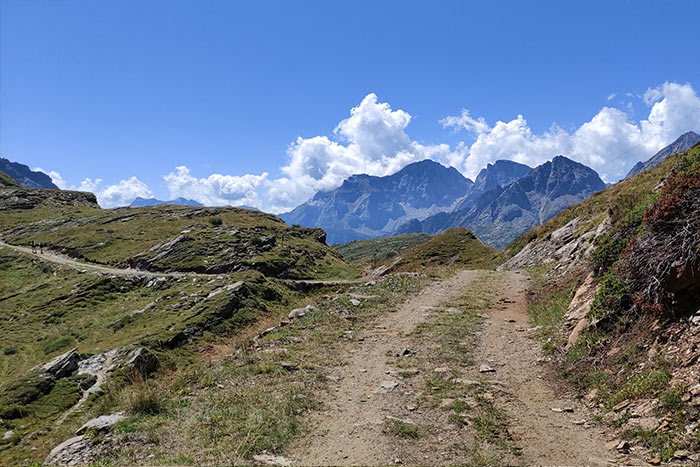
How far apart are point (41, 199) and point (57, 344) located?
133802 millimetres

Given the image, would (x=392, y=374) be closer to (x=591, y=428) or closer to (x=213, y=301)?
(x=591, y=428)

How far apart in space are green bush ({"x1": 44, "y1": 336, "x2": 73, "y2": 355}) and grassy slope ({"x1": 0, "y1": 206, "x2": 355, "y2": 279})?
26.2 metres

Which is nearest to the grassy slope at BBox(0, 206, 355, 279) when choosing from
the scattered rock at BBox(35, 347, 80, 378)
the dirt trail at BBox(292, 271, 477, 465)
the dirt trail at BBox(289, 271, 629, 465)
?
the scattered rock at BBox(35, 347, 80, 378)

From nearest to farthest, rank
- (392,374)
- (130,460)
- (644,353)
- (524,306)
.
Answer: (130,460) < (644,353) < (392,374) < (524,306)

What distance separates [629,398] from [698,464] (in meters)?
2.64

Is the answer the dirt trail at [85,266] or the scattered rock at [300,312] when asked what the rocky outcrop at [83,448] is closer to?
the scattered rock at [300,312]

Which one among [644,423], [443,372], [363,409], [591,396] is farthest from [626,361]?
[363,409]

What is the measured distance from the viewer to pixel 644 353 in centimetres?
981

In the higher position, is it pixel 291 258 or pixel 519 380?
pixel 291 258

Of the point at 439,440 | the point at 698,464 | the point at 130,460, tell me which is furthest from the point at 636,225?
the point at 130,460

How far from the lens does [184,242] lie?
6925 cm

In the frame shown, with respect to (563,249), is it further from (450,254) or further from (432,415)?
(450,254)

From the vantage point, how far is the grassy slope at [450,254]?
6825 cm

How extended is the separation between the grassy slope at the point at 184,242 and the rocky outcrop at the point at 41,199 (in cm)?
2080
